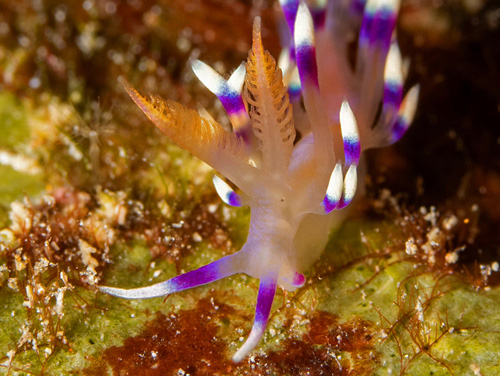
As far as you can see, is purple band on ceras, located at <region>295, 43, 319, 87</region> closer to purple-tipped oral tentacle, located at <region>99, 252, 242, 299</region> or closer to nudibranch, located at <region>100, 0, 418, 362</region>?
nudibranch, located at <region>100, 0, 418, 362</region>

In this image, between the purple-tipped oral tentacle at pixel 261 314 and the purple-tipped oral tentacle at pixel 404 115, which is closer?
the purple-tipped oral tentacle at pixel 261 314

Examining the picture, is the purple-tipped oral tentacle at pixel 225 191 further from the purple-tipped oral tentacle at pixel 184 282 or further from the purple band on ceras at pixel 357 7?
the purple band on ceras at pixel 357 7

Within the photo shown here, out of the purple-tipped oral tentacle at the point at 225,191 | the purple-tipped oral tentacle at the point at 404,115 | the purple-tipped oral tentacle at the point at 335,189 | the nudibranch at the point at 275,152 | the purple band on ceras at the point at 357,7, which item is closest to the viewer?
the nudibranch at the point at 275,152

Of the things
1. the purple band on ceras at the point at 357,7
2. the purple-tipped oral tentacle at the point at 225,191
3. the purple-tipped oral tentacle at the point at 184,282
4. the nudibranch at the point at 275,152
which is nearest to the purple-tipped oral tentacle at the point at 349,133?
the nudibranch at the point at 275,152

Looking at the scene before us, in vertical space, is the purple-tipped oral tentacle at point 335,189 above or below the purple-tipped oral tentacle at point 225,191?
below

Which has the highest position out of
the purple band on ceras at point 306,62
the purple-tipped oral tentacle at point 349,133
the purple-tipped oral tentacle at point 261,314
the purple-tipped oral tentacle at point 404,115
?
the purple-tipped oral tentacle at point 404,115

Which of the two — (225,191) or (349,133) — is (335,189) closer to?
(349,133)
